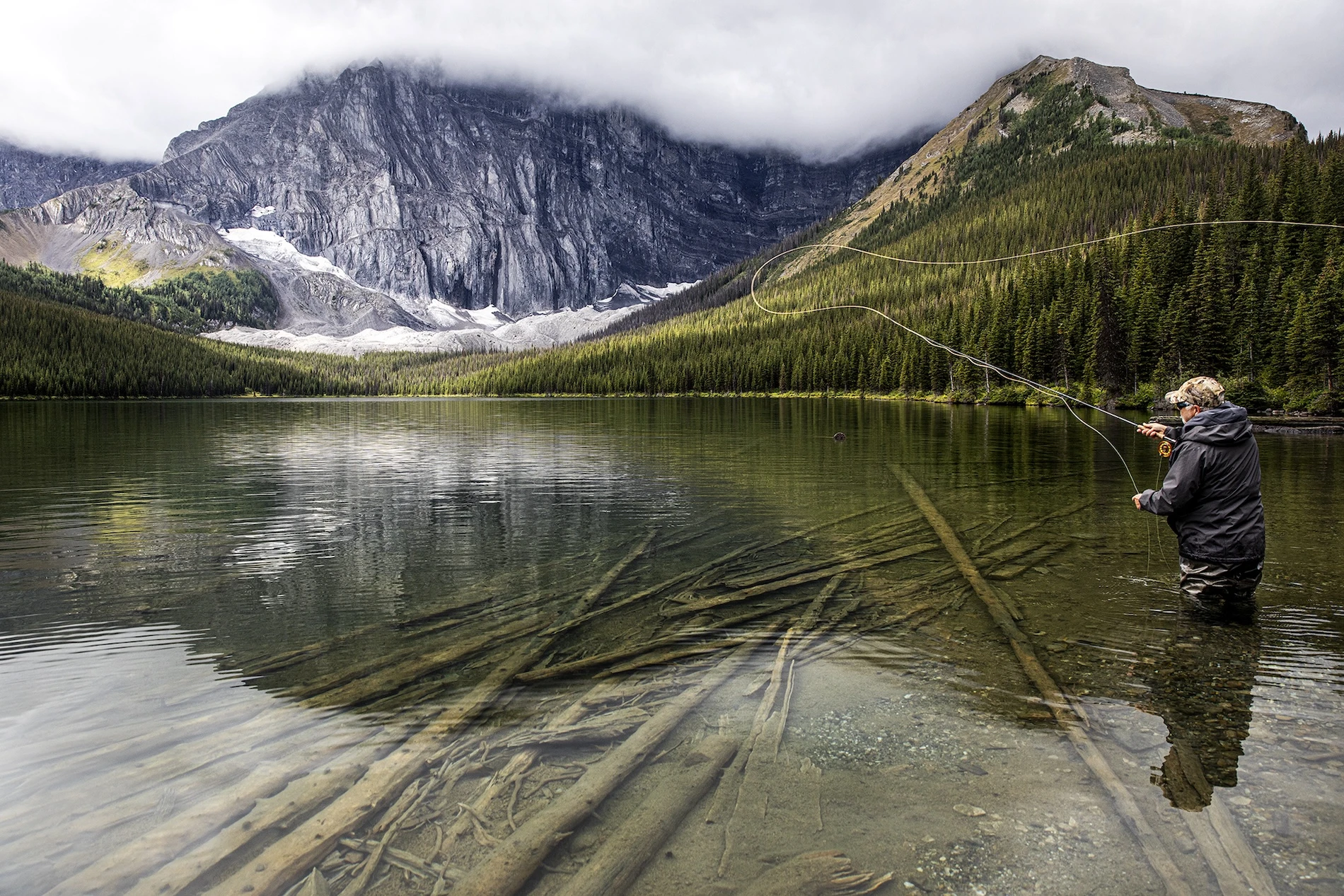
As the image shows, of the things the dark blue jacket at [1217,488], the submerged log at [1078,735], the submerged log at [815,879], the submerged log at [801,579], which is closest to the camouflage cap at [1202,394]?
the dark blue jacket at [1217,488]

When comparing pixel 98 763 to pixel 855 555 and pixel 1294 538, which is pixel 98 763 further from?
pixel 1294 538

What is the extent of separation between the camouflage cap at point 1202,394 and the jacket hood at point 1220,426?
14 centimetres

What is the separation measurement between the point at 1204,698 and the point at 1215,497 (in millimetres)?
3239

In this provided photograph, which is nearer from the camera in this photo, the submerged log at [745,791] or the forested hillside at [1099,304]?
the submerged log at [745,791]

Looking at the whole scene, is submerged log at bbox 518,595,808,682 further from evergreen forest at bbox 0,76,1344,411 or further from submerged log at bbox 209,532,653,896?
evergreen forest at bbox 0,76,1344,411

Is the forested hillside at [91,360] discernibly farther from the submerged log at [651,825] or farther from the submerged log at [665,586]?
the submerged log at [651,825]

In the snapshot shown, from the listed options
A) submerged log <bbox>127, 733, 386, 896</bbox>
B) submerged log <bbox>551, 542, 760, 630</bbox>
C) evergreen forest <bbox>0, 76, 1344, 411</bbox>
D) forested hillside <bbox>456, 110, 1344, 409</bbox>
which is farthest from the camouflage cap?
forested hillside <bbox>456, 110, 1344, 409</bbox>

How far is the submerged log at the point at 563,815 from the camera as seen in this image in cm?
438

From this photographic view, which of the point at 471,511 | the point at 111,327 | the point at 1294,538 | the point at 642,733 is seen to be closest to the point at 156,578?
the point at 471,511

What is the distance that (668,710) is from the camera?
6629mm

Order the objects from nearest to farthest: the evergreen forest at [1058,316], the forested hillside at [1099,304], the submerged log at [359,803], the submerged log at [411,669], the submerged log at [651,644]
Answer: the submerged log at [359,803]
the submerged log at [411,669]
the submerged log at [651,644]
the forested hillside at [1099,304]
the evergreen forest at [1058,316]

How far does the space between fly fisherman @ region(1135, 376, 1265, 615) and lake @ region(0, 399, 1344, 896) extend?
670mm

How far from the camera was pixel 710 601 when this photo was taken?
33.9ft

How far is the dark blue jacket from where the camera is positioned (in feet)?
28.3
